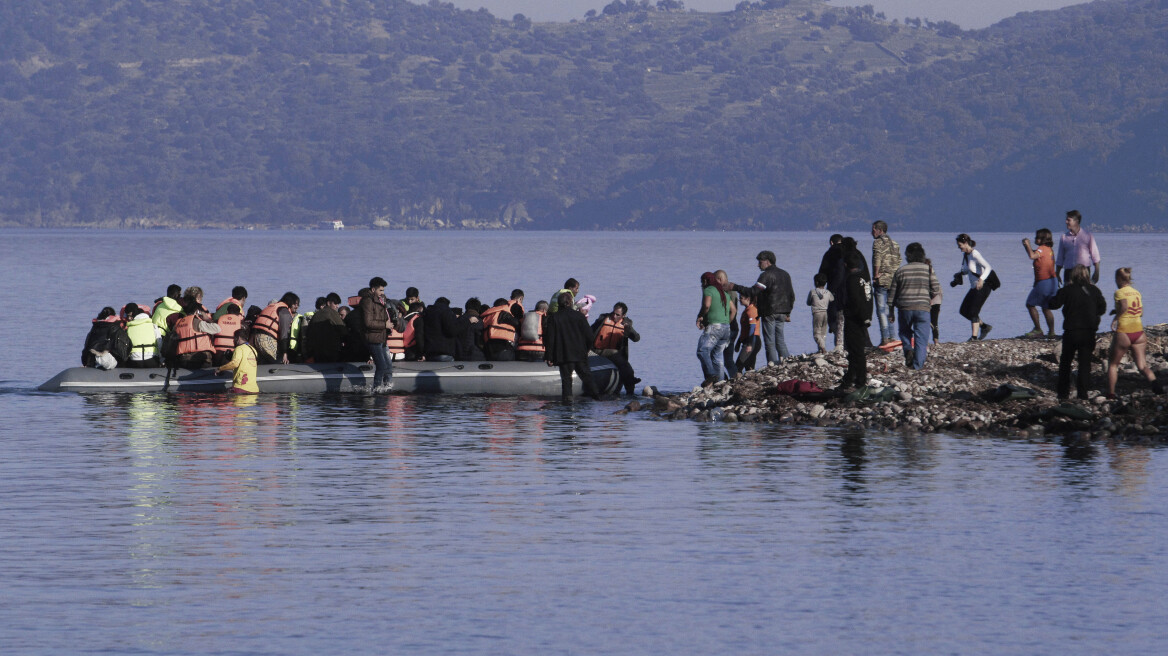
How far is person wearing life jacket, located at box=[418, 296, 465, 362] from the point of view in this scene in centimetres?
2795

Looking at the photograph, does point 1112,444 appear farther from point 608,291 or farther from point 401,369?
point 608,291

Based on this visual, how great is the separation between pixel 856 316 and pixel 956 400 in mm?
2229

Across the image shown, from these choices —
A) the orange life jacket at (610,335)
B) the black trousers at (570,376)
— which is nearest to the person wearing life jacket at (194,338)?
the black trousers at (570,376)

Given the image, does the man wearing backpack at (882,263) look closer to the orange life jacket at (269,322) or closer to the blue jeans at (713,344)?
the blue jeans at (713,344)

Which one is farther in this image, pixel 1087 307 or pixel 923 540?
pixel 1087 307

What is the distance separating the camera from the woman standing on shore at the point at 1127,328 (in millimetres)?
21156

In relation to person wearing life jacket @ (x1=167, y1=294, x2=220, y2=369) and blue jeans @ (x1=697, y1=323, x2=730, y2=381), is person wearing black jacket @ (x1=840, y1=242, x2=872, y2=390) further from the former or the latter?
person wearing life jacket @ (x1=167, y1=294, x2=220, y2=369)

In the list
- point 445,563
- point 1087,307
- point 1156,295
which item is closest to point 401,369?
point 1087,307

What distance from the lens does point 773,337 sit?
26344mm

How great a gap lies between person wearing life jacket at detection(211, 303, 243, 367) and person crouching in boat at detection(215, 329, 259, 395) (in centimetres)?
10

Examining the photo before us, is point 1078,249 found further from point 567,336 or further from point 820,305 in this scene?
point 567,336

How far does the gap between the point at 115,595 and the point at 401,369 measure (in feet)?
51.8

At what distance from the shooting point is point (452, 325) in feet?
91.7

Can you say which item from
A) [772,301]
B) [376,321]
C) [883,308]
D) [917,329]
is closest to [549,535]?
[917,329]
